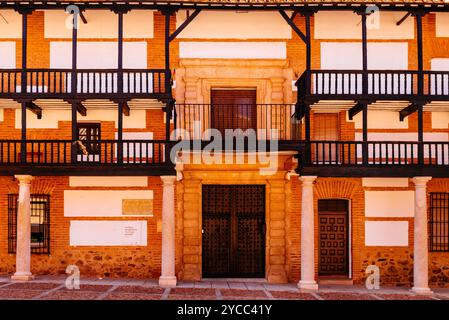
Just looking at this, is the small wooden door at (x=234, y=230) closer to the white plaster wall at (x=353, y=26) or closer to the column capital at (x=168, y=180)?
the column capital at (x=168, y=180)

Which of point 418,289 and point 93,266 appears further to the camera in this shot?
point 93,266

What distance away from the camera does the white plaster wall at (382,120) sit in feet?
50.2

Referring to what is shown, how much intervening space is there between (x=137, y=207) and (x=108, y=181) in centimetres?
114

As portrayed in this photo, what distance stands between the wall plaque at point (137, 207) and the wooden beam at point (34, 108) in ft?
11.6

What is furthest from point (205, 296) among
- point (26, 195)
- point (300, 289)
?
point (26, 195)

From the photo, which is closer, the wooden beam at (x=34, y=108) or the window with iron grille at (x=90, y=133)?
the wooden beam at (x=34, y=108)

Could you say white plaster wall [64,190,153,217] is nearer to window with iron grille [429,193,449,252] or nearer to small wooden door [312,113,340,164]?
small wooden door [312,113,340,164]

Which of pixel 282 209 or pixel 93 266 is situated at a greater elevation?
pixel 282 209

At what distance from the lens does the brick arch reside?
15.1 metres

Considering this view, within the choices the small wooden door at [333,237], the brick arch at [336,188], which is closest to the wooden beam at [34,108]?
the brick arch at [336,188]

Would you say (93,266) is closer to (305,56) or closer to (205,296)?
(205,296)

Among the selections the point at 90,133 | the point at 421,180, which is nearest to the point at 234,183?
the point at 90,133

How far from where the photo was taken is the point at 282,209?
50.3 feet

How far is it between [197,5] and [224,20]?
146cm
